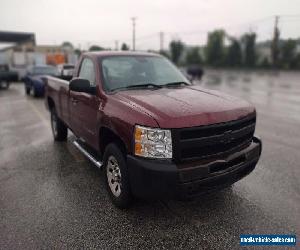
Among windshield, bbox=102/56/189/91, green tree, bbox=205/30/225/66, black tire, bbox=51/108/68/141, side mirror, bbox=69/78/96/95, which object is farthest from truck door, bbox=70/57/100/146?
green tree, bbox=205/30/225/66

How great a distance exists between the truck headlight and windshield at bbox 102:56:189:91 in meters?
1.26

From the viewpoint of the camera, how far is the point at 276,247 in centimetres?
314

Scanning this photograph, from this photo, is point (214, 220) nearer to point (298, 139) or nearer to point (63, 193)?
point (63, 193)

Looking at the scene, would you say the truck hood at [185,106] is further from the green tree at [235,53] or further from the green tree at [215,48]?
the green tree at [215,48]

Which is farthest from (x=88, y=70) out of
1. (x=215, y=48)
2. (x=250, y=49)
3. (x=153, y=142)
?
(x=215, y=48)

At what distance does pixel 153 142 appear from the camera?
10.5 feet

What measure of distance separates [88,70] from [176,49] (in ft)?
219

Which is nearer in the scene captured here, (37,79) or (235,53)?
(37,79)

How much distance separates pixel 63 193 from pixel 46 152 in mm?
2182

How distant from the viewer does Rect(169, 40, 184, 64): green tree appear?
2736 inches

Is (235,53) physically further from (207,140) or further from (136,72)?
(207,140)

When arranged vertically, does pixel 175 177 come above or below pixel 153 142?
below

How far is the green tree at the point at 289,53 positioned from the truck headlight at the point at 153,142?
4662cm

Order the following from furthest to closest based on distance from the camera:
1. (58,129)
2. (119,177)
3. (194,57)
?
(194,57) < (58,129) < (119,177)
